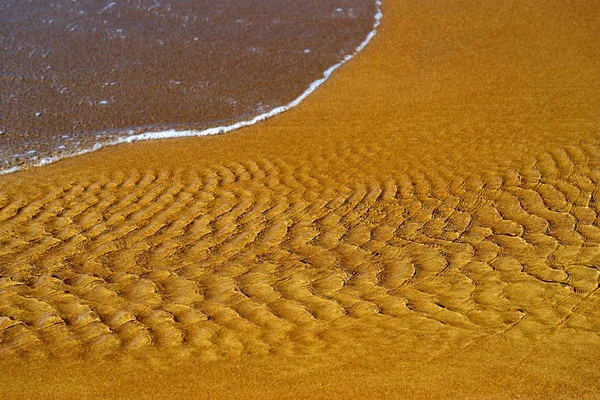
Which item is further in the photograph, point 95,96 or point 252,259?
point 95,96

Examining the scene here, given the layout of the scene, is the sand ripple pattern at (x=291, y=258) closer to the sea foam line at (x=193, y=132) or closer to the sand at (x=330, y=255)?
the sand at (x=330, y=255)

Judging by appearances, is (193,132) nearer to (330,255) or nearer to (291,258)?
(291,258)

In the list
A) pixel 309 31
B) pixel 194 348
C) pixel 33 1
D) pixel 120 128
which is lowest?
pixel 194 348

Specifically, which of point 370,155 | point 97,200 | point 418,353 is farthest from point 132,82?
point 418,353

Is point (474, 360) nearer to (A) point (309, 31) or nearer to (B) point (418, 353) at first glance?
(B) point (418, 353)

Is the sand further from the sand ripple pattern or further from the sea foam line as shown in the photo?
the sea foam line

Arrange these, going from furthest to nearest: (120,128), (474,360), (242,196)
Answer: (120,128), (242,196), (474,360)
